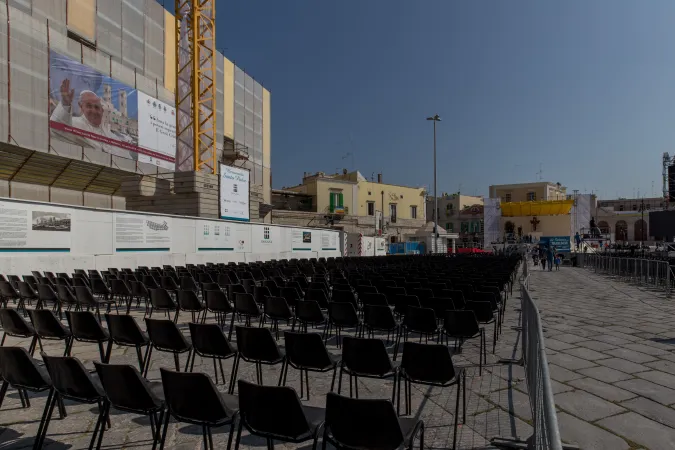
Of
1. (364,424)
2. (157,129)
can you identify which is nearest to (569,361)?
(364,424)

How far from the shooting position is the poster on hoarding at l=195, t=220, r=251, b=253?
18281mm

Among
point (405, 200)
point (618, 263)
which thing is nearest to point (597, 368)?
point (618, 263)

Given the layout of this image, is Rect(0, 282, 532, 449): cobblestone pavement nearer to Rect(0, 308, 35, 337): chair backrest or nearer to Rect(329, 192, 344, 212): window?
Rect(0, 308, 35, 337): chair backrest

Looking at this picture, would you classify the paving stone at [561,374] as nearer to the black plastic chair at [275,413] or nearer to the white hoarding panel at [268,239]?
the black plastic chair at [275,413]

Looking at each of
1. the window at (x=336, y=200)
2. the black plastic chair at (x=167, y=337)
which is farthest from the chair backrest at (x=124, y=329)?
the window at (x=336, y=200)

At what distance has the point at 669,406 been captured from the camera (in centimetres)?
375

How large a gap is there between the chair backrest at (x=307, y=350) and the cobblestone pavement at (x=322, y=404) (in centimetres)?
47

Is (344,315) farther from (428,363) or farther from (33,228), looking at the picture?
(33,228)

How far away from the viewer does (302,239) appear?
84.6 feet

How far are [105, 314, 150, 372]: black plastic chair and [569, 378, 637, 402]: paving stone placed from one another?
4195 millimetres

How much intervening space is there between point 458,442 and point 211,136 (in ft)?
101

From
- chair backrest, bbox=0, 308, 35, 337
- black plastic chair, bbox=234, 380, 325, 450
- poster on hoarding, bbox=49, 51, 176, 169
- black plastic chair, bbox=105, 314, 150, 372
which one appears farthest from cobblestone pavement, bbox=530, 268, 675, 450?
poster on hoarding, bbox=49, 51, 176, 169

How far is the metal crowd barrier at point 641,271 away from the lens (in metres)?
13.6

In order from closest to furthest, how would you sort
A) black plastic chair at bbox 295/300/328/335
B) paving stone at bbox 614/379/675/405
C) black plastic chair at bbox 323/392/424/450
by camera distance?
black plastic chair at bbox 323/392/424/450
paving stone at bbox 614/379/675/405
black plastic chair at bbox 295/300/328/335
